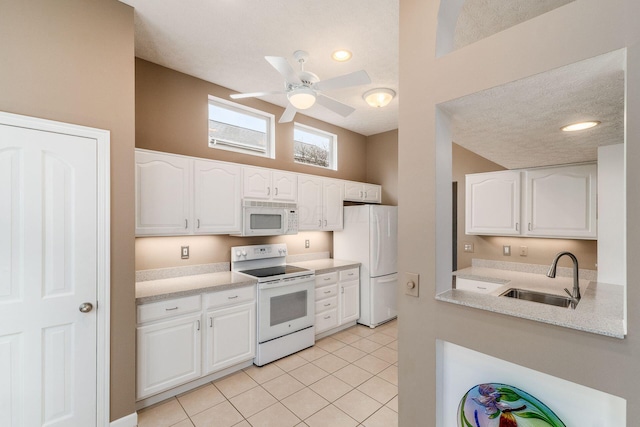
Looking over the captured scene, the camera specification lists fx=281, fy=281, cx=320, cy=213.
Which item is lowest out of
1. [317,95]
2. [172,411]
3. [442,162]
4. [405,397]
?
[172,411]

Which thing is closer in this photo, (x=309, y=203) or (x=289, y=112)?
(x=289, y=112)

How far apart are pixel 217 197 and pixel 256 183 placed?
20.1 inches

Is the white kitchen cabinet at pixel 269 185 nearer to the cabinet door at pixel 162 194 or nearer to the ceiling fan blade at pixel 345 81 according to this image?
the cabinet door at pixel 162 194

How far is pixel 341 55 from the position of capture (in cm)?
269

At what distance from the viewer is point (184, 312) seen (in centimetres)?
252

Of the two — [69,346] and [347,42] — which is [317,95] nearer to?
[347,42]

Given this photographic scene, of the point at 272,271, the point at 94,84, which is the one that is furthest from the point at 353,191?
the point at 94,84

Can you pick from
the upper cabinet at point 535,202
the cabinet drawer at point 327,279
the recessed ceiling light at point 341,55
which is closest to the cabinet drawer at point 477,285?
the upper cabinet at point 535,202

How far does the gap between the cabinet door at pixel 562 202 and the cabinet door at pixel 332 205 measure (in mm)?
2356

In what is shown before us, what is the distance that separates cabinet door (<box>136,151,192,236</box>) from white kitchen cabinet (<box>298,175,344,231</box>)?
59.1 inches

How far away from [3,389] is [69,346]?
1.12 ft

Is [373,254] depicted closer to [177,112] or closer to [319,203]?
[319,203]

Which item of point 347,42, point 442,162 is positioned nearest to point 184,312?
point 442,162

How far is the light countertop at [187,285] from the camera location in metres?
2.38
